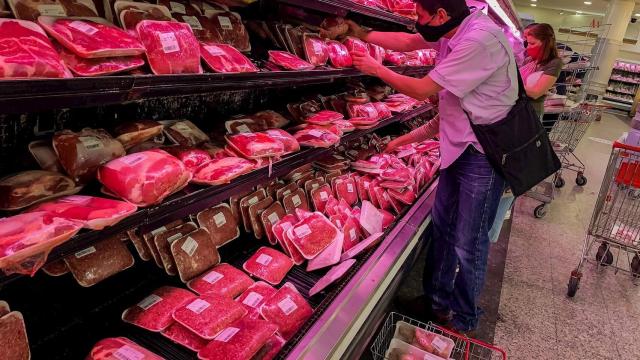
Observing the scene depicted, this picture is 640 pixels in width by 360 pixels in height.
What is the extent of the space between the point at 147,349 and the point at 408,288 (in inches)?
82.1

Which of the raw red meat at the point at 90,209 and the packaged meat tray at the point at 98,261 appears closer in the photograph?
the raw red meat at the point at 90,209

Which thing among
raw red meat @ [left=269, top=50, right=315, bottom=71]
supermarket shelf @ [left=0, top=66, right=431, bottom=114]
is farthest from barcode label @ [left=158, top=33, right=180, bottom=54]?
raw red meat @ [left=269, top=50, right=315, bottom=71]

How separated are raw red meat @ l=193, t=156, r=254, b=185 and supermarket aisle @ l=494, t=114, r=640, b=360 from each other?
2049 millimetres

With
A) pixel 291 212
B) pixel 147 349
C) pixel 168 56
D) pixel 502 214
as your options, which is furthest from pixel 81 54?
pixel 502 214

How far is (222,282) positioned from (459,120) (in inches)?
60.1

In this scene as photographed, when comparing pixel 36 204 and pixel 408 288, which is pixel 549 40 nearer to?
pixel 408 288

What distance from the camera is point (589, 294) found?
11.2ft

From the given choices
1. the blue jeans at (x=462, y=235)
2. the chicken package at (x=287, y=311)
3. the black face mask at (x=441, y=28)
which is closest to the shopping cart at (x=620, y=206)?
the blue jeans at (x=462, y=235)

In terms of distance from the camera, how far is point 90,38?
4.20ft

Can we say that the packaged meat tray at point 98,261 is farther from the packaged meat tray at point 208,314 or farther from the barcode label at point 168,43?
the barcode label at point 168,43

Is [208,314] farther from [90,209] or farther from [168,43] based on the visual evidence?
[168,43]

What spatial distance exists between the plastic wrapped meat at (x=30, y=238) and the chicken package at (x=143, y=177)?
0.24m

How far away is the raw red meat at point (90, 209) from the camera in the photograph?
3.80 feet

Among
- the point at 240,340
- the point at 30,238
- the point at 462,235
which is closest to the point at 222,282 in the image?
the point at 240,340
